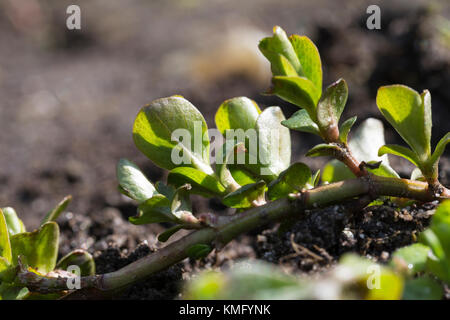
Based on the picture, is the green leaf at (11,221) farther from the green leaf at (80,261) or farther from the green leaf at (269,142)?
the green leaf at (269,142)

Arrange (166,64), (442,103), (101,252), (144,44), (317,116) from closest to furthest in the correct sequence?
(317,116) < (101,252) < (442,103) < (166,64) < (144,44)

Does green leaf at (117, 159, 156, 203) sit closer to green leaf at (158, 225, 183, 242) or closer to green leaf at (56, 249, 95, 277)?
green leaf at (158, 225, 183, 242)

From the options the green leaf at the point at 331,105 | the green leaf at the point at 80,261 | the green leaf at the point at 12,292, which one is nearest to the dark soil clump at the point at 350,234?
the green leaf at the point at 331,105

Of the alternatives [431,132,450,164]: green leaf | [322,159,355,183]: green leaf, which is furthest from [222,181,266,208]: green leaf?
[431,132,450,164]: green leaf
